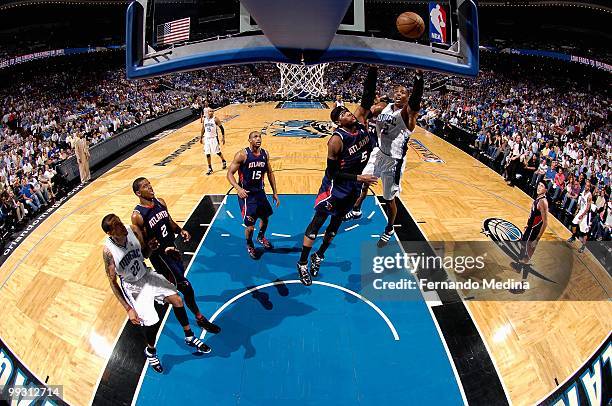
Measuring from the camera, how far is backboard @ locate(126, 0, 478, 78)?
14.3 feet

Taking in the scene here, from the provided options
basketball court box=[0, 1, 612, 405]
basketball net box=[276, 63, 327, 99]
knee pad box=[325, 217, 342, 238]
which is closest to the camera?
basketball court box=[0, 1, 612, 405]

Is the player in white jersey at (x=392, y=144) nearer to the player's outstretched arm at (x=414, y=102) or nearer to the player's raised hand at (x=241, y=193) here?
the player's outstretched arm at (x=414, y=102)

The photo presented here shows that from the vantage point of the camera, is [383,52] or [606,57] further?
[606,57]

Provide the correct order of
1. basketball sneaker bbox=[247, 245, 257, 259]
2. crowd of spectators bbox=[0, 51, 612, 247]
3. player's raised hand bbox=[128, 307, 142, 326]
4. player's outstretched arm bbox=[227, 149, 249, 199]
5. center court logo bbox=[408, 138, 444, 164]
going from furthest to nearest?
center court logo bbox=[408, 138, 444, 164], crowd of spectators bbox=[0, 51, 612, 247], basketball sneaker bbox=[247, 245, 257, 259], player's outstretched arm bbox=[227, 149, 249, 199], player's raised hand bbox=[128, 307, 142, 326]

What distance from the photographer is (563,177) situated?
30.4 feet

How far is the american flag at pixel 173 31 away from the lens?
4.38 m

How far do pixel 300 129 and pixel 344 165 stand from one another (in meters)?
13.2

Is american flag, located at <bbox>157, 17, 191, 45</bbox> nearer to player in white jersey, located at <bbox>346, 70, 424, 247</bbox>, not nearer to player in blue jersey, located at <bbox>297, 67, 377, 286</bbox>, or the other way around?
player in blue jersey, located at <bbox>297, 67, 377, 286</bbox>

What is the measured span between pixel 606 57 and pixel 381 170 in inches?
771

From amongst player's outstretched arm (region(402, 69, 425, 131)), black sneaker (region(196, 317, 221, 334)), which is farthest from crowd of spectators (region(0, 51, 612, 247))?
black sneaker (region(196, 317, 221, 334))

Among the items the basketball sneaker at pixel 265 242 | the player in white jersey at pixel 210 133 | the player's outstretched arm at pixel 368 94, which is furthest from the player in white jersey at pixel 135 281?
the player in white jersey at pixel 210 133

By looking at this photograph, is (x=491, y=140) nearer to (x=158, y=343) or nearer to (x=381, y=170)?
(x=381, y=170)

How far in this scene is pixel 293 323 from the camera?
15.7 feet

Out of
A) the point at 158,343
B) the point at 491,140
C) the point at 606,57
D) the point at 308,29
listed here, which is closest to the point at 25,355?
the point at 158,343
